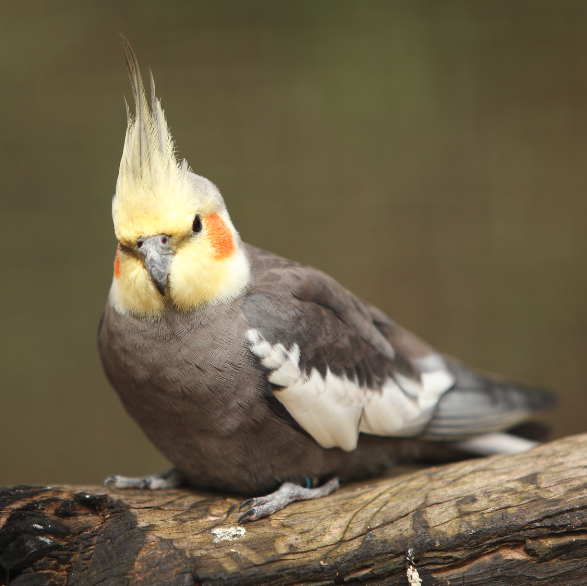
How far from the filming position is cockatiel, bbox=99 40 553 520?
5.67 ft

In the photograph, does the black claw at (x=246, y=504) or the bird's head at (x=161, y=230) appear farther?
the black claw at (x=246, y=504)

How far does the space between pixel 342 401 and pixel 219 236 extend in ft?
2.28

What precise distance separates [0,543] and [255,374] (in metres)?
0.81

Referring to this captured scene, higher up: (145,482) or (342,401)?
(342,401)

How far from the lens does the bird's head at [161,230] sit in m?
1.68

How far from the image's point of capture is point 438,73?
388 centimetres

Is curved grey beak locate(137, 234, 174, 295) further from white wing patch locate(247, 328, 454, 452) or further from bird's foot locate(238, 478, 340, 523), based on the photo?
bird's foot locate(238, 478, 340, 523)

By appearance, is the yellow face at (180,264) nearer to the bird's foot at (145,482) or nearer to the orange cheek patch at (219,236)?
the orange cheek patch at (219,236)

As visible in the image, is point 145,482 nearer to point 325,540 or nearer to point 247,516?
point 247,516

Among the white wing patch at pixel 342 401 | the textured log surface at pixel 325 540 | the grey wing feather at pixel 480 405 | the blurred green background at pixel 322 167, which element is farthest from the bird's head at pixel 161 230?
the blurred green background at pixel 322 167

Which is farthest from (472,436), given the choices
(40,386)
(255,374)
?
(40,386)

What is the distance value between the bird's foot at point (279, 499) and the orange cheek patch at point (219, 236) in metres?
0.79

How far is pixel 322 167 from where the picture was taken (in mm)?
3920

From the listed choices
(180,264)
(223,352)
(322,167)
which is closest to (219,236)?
(180,264)
